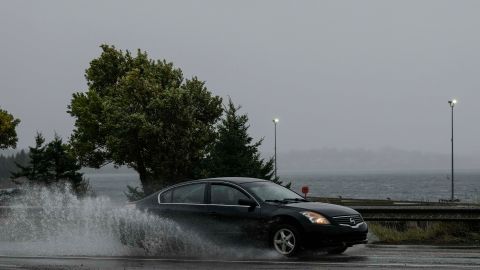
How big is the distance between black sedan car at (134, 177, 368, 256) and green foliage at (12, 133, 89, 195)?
42177 mm

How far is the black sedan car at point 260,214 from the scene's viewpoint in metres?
11.4

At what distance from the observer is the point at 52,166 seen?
56.0 metres

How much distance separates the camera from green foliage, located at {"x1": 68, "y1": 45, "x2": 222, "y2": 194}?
118 feet

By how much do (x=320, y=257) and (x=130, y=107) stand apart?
28.9 m

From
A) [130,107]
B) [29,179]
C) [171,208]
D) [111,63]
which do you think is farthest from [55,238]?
[29,179]

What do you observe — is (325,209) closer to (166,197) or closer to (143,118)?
(166,197)

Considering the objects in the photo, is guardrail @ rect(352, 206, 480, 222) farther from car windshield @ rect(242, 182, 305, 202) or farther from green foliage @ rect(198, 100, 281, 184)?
green foliage @ rect(198, 100, 281, 184)

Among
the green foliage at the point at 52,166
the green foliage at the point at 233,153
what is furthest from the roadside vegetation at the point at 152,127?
the green foliage at the point at 52,166

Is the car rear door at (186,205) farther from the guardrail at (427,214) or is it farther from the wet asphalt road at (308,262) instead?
the guardrail at (427,214)

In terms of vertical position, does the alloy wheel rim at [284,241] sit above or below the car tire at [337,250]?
above

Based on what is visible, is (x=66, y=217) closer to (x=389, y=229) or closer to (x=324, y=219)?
(x=324, y=219)

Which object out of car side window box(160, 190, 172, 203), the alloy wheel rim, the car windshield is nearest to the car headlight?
the alloy wheel rim

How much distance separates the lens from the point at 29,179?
57625mm

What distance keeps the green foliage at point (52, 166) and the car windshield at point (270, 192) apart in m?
42.7
